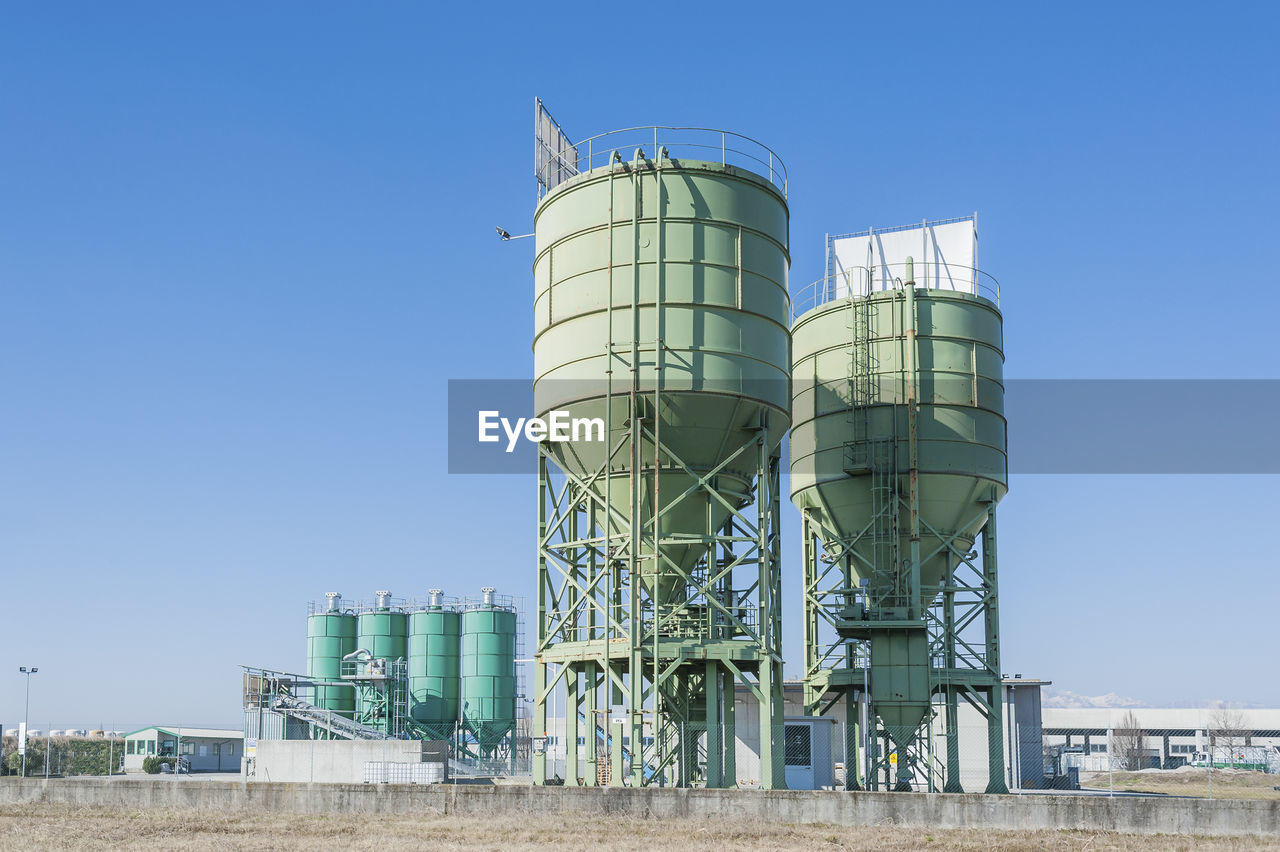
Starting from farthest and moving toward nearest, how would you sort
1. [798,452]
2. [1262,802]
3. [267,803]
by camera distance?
[798,452] < [267,803] < [1262,802]

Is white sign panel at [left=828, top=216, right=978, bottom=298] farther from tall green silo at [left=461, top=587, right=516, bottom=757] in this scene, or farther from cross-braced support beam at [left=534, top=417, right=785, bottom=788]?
tall green silo at [left=461, top=587, right=516, bottom=757]

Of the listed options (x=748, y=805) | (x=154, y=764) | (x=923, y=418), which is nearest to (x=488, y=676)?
(x=154, y=764)

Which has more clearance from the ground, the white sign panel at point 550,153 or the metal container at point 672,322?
the white sign panel at point 550,153

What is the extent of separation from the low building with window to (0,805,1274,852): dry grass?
46.4 meters

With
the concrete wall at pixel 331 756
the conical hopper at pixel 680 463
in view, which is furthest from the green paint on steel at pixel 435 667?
the conical hopper at pixel 680 463

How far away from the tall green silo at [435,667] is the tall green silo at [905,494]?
21597 millimetres

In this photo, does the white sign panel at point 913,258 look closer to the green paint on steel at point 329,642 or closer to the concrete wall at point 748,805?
the concrete wall at point 748,805

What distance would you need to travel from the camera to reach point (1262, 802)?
20.0 meters

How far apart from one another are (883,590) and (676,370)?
1194 cm

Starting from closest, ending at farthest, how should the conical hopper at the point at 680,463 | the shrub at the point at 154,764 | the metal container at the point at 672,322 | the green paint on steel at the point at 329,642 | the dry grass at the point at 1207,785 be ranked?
the metal container at the point at 672,322, the conical hopper at the point at 680,463, the dry grass at the point at 1207,785, the green paint on steel at the point at 329,642, the shrub at the point at 154,764

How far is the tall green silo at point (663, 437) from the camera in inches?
1021

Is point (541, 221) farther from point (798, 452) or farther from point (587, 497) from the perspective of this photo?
point (798, 452)

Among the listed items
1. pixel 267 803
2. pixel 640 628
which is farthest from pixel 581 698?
pixel 267 803

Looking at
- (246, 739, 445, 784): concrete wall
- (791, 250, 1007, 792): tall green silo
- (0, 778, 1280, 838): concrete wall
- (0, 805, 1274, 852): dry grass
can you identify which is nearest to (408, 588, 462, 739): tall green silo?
(246, 739, 445, 784): concrete wall
